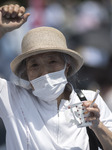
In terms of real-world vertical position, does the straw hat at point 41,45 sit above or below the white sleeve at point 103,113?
above

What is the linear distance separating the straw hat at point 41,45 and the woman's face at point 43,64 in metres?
0.06

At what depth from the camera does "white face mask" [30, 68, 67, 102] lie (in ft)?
9.65

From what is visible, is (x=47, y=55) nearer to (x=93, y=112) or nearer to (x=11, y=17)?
(x=11, y=17)

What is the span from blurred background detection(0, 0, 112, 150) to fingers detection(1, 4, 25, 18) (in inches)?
162

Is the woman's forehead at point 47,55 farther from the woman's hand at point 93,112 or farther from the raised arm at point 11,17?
the woman's hand at point 93,112

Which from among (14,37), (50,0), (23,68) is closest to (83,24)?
(50,0)

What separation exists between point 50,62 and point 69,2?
6.52 m

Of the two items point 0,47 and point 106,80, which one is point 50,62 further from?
point 106,80

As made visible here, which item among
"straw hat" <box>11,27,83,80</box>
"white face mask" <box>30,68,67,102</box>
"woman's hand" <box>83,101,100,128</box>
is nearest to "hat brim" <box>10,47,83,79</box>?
"straw hat" <box>11,27,83,80</box>

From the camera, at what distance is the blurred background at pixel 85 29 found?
766 centimetres

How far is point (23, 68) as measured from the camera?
3189 millimetres

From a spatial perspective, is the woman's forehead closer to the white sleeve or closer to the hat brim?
the hat brim

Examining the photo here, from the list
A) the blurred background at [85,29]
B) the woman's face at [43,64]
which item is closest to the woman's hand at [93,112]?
the woman's face at [43,64]

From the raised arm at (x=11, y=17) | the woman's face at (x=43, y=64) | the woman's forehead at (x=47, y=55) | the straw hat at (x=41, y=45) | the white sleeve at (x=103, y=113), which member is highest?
the raised arm at (x=11, y=17)
